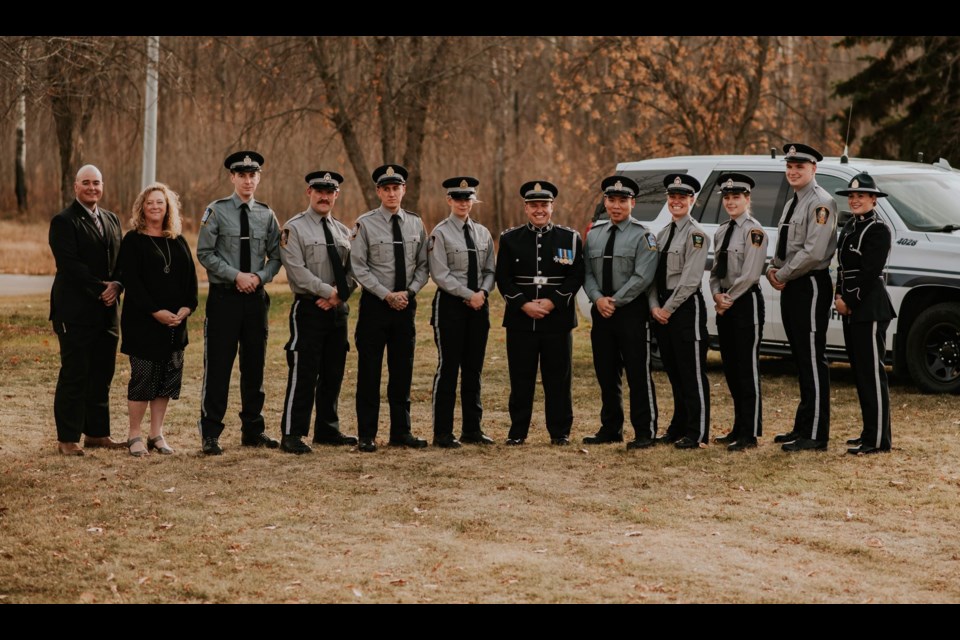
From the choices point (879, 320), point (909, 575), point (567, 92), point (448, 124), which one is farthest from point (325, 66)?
point (909, 575)

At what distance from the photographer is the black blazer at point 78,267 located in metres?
8.22

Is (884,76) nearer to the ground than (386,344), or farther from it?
farther from it

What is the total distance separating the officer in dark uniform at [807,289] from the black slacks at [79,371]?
15.3 ft

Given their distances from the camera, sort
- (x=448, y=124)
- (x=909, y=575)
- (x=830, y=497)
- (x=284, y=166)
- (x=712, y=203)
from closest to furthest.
Answer: (x=909, y=575)
(x=830, y=497)
(x=712, y=203)
(x=448, y=124)
(x=284, y=166)

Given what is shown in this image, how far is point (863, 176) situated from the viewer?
27.6 feet

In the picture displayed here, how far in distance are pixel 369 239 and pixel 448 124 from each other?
1329 centimetres

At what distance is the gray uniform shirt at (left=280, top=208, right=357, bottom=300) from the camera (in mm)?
8406

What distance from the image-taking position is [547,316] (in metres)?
8.78

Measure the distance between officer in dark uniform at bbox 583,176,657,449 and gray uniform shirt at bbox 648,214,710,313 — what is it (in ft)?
0.43

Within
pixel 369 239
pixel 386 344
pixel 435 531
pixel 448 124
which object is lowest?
pixel 435 531

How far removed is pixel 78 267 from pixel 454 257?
2.54 metres

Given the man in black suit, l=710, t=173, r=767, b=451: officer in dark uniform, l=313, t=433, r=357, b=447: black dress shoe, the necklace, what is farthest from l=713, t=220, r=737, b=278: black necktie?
the man in black suit

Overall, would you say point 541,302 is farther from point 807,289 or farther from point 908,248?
point 908,248

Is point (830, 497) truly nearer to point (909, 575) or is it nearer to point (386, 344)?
point (909, 575)
